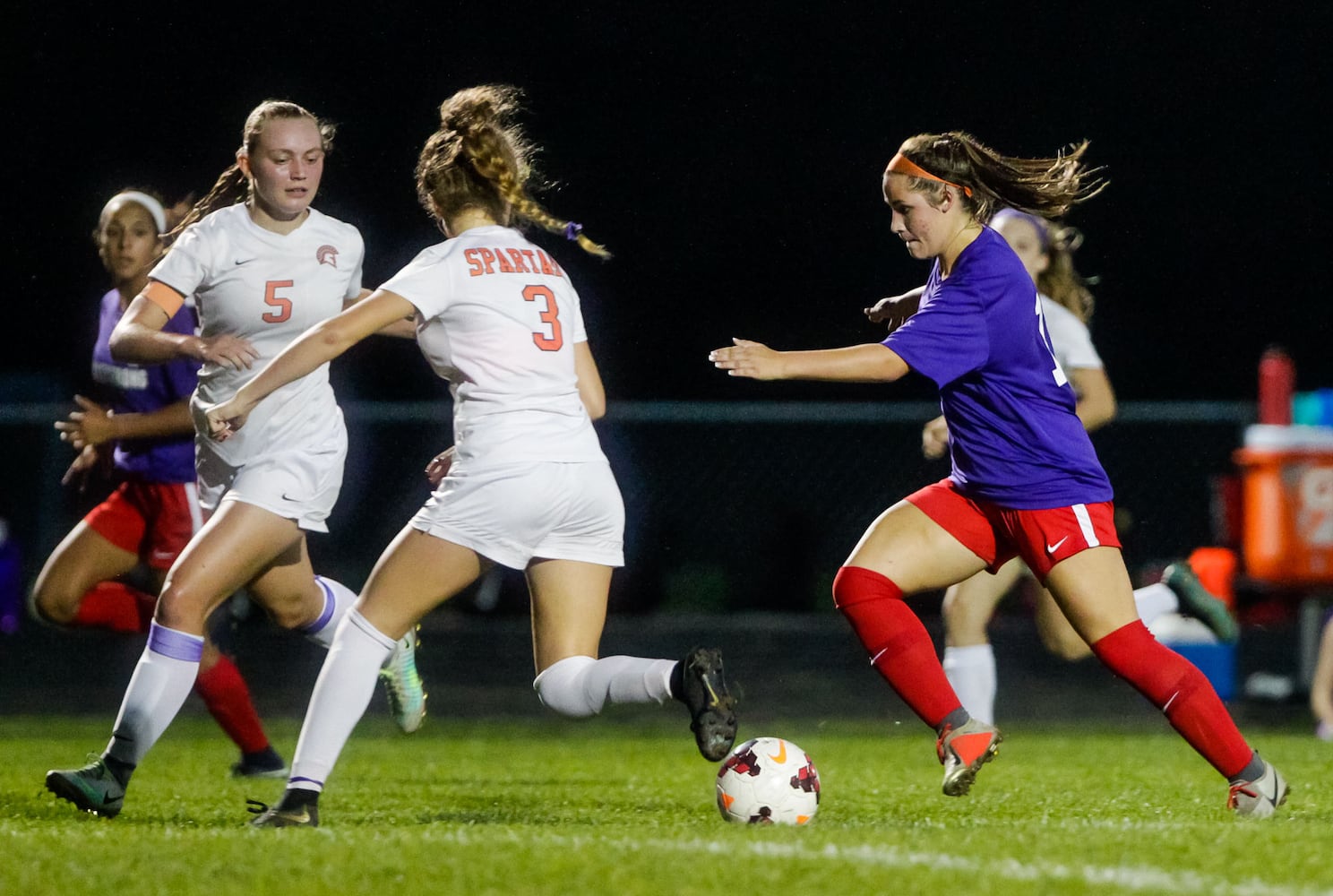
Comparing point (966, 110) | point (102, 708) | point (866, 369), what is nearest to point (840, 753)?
point (866, 369)

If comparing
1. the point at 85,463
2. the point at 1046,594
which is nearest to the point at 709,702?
the point at 1046,594

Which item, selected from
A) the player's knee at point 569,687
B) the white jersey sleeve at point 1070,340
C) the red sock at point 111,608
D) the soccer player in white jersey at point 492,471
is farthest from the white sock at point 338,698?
the white jersey sleeve at point 1070,340

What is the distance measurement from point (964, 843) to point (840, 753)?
158 inches

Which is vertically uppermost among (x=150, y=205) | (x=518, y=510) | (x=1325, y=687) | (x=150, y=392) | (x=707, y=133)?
(x=150, y=205)

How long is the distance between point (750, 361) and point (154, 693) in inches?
80.1

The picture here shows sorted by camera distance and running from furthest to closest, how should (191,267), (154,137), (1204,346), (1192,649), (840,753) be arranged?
(1204,346) → (154,137) → (1192,649) → (840,753) → (191,267)

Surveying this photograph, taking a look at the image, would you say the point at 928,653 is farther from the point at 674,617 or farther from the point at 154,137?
the point at 154,137

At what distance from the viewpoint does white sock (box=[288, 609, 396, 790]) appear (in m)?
4.86

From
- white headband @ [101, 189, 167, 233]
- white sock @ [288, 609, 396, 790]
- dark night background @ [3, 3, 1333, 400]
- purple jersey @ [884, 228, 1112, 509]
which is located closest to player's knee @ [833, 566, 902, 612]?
purple jersey @ [884, 228, 1112, 509]

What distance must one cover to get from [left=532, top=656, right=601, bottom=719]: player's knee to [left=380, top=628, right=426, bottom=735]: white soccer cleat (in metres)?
1.57

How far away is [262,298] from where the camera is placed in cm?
A: 579

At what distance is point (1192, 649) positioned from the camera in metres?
10.4

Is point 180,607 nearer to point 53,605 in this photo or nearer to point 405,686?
point 405,686

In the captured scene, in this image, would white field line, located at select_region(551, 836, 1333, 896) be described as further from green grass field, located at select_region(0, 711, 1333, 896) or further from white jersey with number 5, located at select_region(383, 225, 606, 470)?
white jersey with number 5, located at select_region(383, 225, 606, 470)
